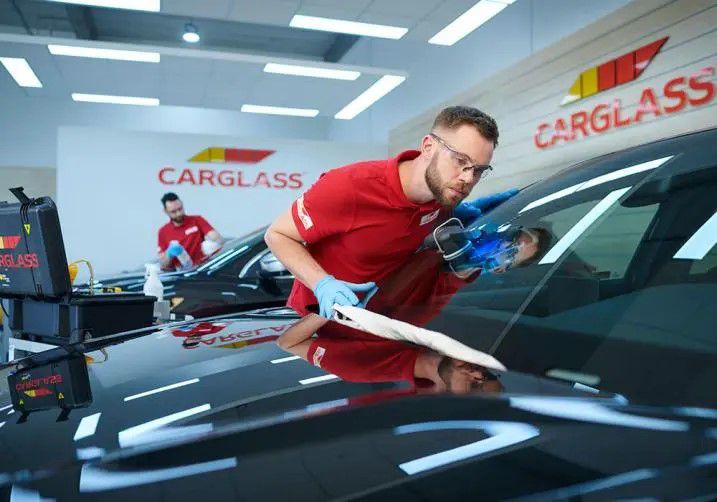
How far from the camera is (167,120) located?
13.3 meters

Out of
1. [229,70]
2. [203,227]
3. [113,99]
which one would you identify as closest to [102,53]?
[229,70]

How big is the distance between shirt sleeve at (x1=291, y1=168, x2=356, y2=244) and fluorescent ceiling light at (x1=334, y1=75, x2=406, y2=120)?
730cm

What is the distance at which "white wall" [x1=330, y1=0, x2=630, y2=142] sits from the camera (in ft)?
19.7

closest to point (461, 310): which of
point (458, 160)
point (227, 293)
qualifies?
point (458, 160)

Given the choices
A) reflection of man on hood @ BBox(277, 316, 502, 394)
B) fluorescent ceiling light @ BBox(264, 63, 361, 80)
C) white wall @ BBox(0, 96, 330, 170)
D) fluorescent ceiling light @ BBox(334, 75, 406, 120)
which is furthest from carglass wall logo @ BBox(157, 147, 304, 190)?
reflection of man on hood @ BBox(277, 316, 502, 394)

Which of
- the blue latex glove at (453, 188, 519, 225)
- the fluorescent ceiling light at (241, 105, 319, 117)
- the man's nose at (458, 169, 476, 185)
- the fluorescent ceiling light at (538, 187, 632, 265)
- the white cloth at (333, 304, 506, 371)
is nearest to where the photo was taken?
the white cloth at (333, 304, 506, 371)

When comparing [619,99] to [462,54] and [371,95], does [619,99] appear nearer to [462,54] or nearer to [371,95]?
[462,54]

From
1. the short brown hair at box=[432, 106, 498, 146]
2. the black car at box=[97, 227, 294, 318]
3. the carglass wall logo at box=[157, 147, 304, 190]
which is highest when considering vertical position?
the carglass wall logo at box=[157, 147, 304, 190]

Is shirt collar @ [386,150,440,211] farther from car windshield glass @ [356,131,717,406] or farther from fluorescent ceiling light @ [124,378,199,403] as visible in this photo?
fluorescent ceiling light @ [124,378,199,403]

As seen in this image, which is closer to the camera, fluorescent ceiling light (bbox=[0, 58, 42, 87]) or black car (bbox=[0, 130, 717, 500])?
black car (bbox=[0, 130, 717, 500])

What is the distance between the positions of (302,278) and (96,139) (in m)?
6.97

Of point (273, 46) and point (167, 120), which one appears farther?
point (167, 120)

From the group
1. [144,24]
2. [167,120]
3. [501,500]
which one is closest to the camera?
[501,500]

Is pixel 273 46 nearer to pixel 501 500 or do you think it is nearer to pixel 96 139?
pixel 96 139
